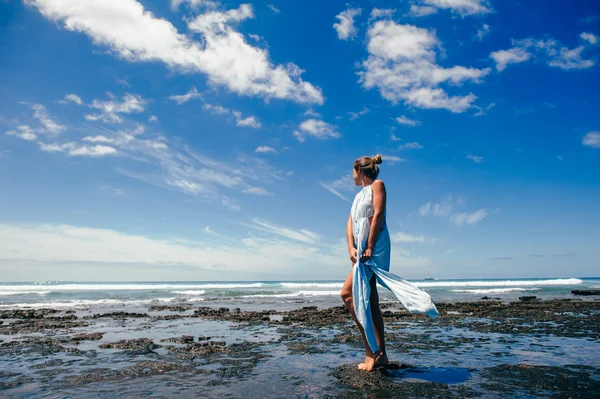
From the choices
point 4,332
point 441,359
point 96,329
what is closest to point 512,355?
point 441,359

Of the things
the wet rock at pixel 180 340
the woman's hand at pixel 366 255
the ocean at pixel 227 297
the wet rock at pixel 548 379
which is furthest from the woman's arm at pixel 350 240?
the ocean at pixel 227 297

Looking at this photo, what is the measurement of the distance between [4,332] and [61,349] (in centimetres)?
480

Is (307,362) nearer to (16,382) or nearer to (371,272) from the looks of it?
(371,272)

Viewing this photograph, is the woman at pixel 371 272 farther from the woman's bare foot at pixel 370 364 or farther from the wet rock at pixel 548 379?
the wet rock at pixel 548 379

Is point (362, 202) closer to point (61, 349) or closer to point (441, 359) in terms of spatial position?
point (441, 359)

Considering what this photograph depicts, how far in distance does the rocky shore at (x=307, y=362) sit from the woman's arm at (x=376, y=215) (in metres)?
1.62

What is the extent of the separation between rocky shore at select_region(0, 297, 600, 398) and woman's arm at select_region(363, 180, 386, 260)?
1.62 metres

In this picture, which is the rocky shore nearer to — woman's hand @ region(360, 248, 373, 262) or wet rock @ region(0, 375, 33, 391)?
wet rock @ region(0, 375, 33, 391)

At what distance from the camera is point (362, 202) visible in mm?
5277

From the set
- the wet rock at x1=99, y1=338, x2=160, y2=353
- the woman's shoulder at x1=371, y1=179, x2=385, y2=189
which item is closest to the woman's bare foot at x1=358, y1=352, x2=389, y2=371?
the woman's shoulder at x1=371, y1=179, x2=385, y2=189

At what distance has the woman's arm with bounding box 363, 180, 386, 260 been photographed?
5023 millimetres

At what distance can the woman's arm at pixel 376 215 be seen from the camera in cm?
502

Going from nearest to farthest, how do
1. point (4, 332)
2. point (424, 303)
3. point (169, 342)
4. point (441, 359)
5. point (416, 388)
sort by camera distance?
point (416, 388)
point (424, 303)
point (441, 359)
point (169, 342)
point (4, 332)

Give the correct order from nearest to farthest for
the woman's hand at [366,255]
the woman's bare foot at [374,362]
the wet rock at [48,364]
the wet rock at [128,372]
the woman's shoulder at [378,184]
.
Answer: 1. the wet rock at [128,372]
2. the woman's bare foot at [374,362]
3. the woman's hand at [366,255]
4. the woman's shoulder at [378,184]
5. the wet rock at [48,364]
